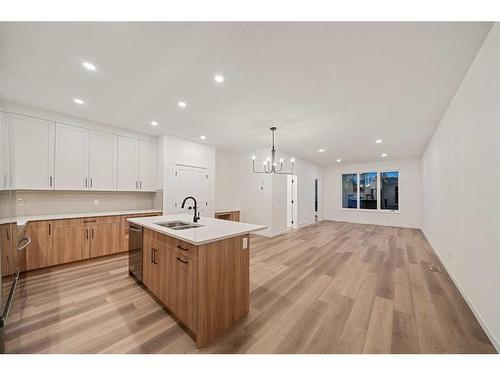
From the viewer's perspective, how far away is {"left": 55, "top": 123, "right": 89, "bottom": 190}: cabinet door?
3.43 metres

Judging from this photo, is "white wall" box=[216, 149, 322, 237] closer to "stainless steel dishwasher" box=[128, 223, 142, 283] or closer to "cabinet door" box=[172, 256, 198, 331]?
"stainless steel dishwasher" box=[128, 223, 142, 283]

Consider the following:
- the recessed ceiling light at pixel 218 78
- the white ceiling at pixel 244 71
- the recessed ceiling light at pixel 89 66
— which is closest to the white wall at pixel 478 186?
the white ceiling at pixel 244 71

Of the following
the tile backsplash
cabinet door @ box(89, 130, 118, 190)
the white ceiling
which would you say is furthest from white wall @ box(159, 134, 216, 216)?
cabinet door @ box(89, 130, 118, 190)

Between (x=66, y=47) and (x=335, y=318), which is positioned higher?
(x=66, y=47)

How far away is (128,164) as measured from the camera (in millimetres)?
4277

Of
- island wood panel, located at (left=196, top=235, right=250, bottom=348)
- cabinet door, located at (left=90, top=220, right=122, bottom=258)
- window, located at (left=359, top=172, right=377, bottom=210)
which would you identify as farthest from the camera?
window, located at (left=359, top=172, right=377, bottom=210)

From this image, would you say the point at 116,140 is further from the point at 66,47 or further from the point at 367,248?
the point at 367,248

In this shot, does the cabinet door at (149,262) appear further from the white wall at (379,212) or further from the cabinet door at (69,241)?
the white wall at (379,212)

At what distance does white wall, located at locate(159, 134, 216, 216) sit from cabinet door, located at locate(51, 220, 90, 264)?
58.6 inches

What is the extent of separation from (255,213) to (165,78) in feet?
14.9

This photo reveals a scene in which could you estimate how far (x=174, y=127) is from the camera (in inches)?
160

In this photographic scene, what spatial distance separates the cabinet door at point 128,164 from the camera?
416 centimetres

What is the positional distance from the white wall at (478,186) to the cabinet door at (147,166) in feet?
17.9

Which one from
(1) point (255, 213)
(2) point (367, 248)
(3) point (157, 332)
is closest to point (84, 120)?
(3) point (157, 332)
